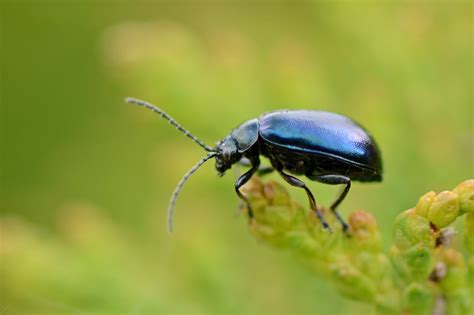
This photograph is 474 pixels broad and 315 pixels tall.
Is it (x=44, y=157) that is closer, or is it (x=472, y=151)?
(x=472, y=151)

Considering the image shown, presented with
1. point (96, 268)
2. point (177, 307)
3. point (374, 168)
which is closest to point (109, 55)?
point (96, 268)

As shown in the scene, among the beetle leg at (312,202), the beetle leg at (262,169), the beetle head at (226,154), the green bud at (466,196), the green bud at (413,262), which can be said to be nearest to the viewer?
the green bud at (466,196)

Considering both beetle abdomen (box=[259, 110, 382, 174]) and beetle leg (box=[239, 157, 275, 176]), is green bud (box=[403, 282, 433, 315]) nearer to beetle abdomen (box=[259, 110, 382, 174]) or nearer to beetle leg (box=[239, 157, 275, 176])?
beetle abdomen (box=[259, 110, 382, 174])

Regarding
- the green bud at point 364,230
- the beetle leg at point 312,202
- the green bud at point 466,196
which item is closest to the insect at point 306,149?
the beetle leg at point 312,202

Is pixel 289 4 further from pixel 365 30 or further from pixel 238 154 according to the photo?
pixel 238 154

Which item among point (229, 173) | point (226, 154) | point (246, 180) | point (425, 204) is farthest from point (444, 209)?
point (229, 173)

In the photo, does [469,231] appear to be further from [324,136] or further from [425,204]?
[324,136]

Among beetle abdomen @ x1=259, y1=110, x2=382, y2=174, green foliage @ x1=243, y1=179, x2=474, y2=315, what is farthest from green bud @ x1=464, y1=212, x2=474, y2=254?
beetle abdomen @ x1=259, y1=110, x2=382, y2=174

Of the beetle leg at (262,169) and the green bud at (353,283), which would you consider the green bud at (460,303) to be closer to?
the green bud at (353,283)
